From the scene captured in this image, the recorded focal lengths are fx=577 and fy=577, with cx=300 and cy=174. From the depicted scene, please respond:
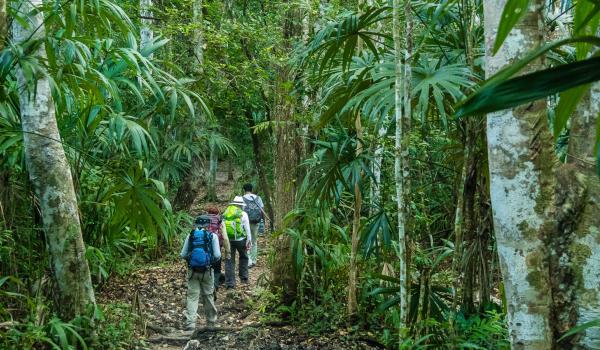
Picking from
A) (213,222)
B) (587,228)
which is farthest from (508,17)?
(213,222)

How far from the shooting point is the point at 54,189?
198 inches

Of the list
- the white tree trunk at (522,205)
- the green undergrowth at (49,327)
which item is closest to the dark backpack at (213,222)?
the green undergrowth at (49,327)

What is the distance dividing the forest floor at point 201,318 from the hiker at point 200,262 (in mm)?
260

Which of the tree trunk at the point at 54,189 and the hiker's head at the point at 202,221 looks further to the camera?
the hiker's head at the point at 202,221

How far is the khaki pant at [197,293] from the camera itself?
7027mm

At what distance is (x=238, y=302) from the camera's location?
8383 mm

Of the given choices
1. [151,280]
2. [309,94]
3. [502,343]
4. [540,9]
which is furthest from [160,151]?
[540,9]

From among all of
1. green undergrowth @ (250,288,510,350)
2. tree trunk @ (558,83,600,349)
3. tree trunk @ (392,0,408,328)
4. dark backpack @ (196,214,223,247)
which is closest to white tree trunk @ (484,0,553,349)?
tree trunk @ (558,83,600,349)

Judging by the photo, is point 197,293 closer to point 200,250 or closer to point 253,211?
point 200,250

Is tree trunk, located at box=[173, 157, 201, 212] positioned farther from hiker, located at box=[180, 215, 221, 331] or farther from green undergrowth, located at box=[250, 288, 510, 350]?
green undergrowth, located at box=[250, 288, 510, 350]

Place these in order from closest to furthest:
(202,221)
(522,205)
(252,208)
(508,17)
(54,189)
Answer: (508,17)
(522,205)
(54,189)
(202,221)
(252,208)

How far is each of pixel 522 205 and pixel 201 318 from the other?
6.40m

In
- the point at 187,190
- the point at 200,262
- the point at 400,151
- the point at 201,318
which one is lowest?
the point at 201,318

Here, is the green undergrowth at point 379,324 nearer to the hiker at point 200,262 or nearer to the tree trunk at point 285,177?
the tree trunk at point 285,177
